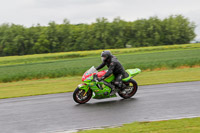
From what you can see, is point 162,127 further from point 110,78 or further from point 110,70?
point 110,78

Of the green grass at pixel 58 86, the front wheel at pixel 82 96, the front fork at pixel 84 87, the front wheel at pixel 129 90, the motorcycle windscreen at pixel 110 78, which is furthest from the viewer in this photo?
the green grass at pixel 58 86

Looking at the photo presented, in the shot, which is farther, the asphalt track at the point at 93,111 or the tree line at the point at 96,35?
the tree line at the point at 96,35

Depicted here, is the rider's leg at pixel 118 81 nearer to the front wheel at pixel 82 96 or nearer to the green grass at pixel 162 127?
the front wheel at pixel 82 96

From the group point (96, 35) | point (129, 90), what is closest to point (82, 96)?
point (129, 90)

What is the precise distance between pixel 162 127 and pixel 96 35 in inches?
3234

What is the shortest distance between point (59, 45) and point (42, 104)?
7319cm

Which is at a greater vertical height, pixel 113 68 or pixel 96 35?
pixel 96 35

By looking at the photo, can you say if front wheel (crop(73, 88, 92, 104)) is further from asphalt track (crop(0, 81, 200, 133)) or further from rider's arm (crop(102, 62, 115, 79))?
rider's arm (crop(102, 62, 115, 79))

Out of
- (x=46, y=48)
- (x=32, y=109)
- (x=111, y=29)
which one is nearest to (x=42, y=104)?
(x=32, y=109)

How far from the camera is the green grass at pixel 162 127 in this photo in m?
5.57

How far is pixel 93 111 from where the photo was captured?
8086mm

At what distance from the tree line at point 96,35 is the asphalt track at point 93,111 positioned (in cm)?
6697

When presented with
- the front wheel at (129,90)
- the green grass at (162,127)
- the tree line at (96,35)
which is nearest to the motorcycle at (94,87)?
the front wheel at (129,90)

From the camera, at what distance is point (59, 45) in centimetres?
8169
